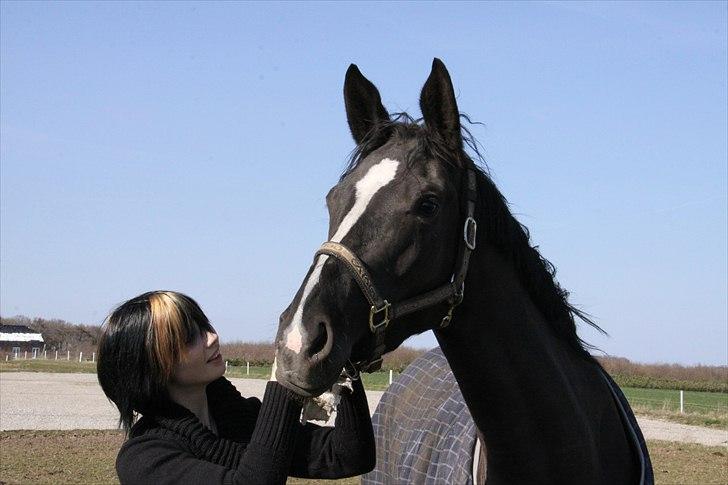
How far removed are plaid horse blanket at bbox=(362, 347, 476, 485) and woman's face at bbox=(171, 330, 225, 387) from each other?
41.9 inches

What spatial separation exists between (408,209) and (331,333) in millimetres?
492

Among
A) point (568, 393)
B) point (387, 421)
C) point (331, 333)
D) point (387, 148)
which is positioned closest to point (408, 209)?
point (387, 148)

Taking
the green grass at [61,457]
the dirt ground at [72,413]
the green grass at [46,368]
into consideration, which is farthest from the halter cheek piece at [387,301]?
the green grass at [46,368]

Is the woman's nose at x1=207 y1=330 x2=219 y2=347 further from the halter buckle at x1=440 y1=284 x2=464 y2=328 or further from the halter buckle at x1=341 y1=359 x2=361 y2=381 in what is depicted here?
the halter buckle at x1=440 y1=284 x2=464 y2=328

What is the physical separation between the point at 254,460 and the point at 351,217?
28.3 inches

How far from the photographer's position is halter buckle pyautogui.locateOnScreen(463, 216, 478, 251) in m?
2.57

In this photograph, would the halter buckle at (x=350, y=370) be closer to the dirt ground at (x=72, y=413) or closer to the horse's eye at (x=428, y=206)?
the horse's eye at (x=428, y=206)

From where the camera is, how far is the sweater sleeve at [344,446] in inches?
97.3

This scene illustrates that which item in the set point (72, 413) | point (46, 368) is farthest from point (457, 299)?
point (46, 368)

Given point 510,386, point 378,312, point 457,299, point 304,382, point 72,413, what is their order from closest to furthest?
point 304,382
point 378,312
point 457,299
point 510,386
point 72,413

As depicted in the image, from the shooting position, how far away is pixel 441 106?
104 inches

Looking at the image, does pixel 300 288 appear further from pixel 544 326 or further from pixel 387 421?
pixel 387 421

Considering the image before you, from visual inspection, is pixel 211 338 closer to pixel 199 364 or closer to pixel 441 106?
pixel 199 364

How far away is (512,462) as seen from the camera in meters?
2.70
